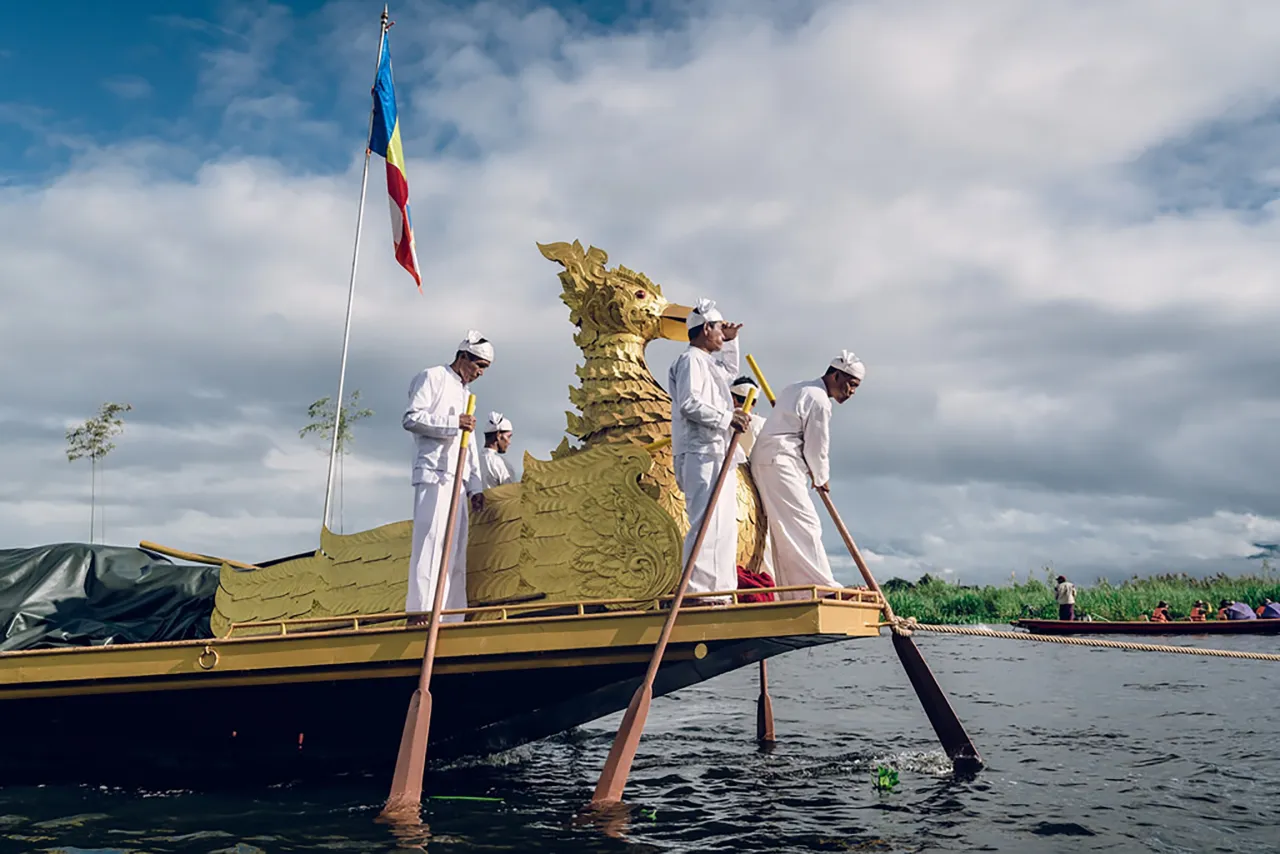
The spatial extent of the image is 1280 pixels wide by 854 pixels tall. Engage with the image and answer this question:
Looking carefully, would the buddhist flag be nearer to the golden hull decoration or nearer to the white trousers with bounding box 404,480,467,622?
the golden hull decoration

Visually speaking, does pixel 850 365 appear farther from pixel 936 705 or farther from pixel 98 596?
→ pixel 98 596

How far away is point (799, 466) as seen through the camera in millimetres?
6832

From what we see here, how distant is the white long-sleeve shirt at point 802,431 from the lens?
22.2 feet

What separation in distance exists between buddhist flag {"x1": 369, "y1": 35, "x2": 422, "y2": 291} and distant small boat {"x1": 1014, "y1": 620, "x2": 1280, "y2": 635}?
1510 centimetres

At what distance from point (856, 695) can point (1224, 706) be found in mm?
4506

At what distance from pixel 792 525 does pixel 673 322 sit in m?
1.93

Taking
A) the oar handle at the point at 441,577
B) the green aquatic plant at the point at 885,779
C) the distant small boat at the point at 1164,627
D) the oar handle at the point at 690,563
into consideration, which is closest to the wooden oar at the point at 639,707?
the oar handle at the point at 690,563

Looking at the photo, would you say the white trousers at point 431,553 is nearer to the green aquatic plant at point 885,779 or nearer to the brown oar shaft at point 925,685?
the brown oar shaft at point 925,685

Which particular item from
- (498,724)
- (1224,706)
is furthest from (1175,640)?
(498,724)

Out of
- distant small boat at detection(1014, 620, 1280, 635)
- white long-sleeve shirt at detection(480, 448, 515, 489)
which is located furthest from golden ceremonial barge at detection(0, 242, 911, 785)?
distant small boat at detection(1014, 620, 1280, 635)

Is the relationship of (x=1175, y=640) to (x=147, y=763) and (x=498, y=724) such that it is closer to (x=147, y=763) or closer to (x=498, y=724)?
(x=498, y=724)

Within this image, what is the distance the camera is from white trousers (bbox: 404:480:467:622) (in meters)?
6.84

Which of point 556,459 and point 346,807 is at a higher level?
point 556,459

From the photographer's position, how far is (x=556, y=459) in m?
7.19
